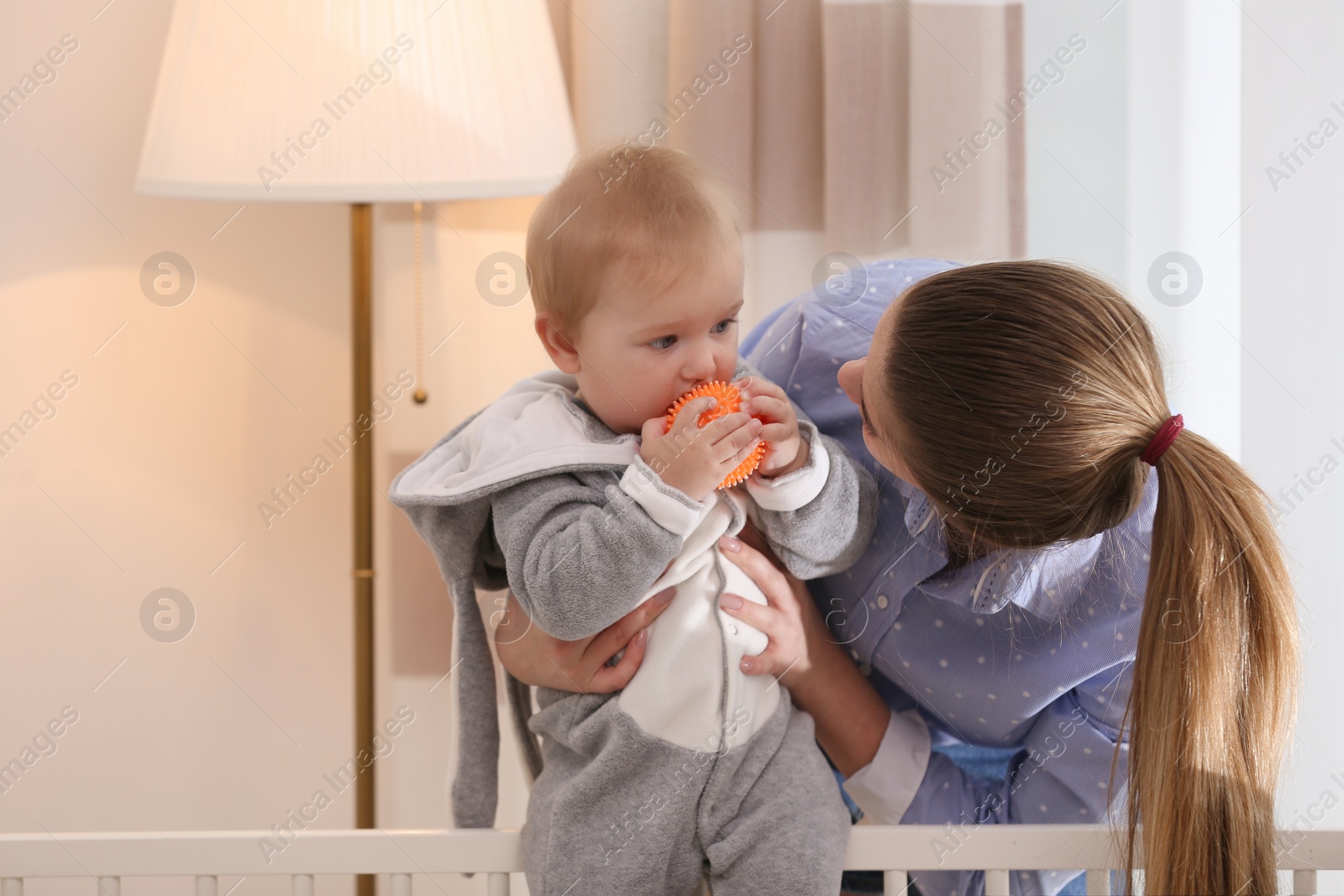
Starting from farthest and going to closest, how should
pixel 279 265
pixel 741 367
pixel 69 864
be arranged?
1. pixel 279 265
2. pixel 741 367
3. pixel 69 864

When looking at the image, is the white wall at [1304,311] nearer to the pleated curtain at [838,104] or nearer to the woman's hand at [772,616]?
the pleated curtain at [838,104]

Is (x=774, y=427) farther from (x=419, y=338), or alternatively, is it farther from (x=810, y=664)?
(x=419, y=338)

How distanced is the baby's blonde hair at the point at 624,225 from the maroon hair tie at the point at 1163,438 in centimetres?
36

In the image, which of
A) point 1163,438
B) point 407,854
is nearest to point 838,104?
point 1163,438

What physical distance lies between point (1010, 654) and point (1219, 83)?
0.89 meters

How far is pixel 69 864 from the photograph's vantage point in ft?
2.64

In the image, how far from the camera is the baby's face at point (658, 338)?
31.0 inches

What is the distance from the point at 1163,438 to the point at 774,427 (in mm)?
296

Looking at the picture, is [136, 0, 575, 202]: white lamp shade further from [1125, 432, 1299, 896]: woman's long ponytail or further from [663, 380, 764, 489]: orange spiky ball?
[1125, 432, 1299, 896]: woman's long ponytail

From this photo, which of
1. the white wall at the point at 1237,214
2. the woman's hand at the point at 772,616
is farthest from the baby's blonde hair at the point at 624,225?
the white wall at the point at 1237,214

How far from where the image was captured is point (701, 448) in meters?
0.76

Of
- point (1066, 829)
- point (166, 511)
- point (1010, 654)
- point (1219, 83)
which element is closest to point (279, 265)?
point (166, 511)

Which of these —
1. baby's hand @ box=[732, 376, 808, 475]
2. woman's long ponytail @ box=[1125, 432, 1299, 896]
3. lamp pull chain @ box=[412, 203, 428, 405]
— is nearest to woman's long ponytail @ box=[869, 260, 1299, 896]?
woman's long ponytail @ box=[1125, 432, 1299, 896]

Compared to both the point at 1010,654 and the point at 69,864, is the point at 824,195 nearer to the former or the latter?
the point at 1010,654
